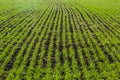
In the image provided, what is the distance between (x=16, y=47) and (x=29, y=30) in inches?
205

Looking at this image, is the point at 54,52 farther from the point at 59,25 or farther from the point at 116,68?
the point at 59,25

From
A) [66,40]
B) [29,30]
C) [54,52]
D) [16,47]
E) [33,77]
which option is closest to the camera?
[33,77]

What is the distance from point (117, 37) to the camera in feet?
63.0

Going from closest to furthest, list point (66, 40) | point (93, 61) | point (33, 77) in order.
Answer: point (33, 77) → point (93, 61) → point (66, 40)

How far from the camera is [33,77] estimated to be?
1230cm

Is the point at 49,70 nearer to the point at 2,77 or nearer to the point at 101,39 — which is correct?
the point at 2,77

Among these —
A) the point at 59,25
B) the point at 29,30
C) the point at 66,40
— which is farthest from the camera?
the point at 59,25

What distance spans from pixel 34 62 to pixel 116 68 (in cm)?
457

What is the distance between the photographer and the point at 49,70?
13.0m

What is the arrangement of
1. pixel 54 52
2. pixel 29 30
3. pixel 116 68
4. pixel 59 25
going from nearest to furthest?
pixel 116 68, pixel 54 52, pixel 29 30, pixel 59 25

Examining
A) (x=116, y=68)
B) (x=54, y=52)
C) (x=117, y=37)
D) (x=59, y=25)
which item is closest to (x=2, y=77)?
(x=54, y=52)

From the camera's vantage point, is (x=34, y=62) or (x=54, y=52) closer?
(x=34, y=62)

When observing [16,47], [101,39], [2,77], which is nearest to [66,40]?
[101,39]

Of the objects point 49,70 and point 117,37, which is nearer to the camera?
point 49,70
